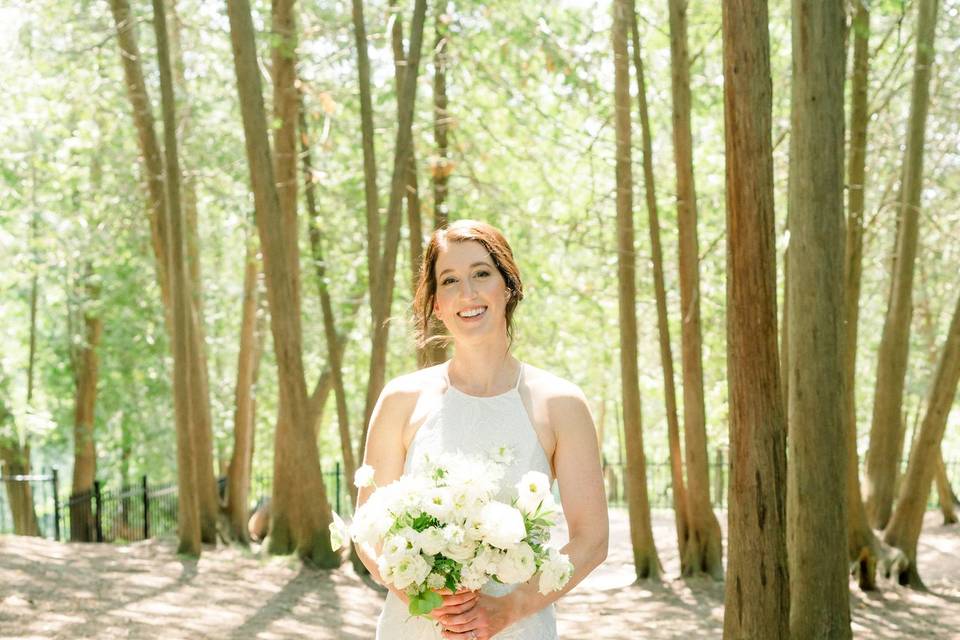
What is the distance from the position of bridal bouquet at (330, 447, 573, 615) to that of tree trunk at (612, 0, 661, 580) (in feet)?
29.0

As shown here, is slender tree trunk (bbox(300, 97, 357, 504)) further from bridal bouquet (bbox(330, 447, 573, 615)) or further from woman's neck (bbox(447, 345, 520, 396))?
bridal bouquet (bbox(330, 447, 573, 615))

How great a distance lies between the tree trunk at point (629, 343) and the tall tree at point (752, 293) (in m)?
5.95

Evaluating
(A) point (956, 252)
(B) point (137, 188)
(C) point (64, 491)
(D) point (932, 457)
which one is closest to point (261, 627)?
(D) point (932, 457)

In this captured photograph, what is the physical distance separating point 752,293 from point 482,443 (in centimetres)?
266

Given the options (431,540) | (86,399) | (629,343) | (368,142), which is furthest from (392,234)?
(86,399)

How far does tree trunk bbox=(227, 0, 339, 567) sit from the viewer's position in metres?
10.4

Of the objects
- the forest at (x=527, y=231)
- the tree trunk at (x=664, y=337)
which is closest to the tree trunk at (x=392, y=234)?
the forest at (x=527, y=231)

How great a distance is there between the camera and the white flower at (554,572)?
2803 millimetres

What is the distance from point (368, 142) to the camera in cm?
1148

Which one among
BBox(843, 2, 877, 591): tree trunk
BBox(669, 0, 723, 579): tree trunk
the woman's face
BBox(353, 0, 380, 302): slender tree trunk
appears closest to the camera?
the woman's face

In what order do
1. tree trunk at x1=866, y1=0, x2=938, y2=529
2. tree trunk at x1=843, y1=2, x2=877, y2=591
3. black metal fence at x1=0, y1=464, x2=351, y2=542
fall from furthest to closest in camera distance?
black metal fence at x1=0, y1=464, x2=351, y2=542 < tree trunk at x1=843, y1=2, x2=877, y2=591 < tree trunk at x1=866, y1=0, x2=938, y2=529

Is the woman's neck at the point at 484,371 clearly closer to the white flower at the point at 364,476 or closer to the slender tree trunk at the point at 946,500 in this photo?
the white flower at the point at 364,476

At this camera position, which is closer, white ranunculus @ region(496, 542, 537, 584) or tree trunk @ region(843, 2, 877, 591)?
white ranunculus @ region(496, 542, 537, 584)

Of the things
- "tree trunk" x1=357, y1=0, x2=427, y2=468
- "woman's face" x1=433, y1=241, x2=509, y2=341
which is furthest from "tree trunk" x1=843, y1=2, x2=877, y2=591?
"woman's face" x1=433, y1=241, x2=509, y2=341
